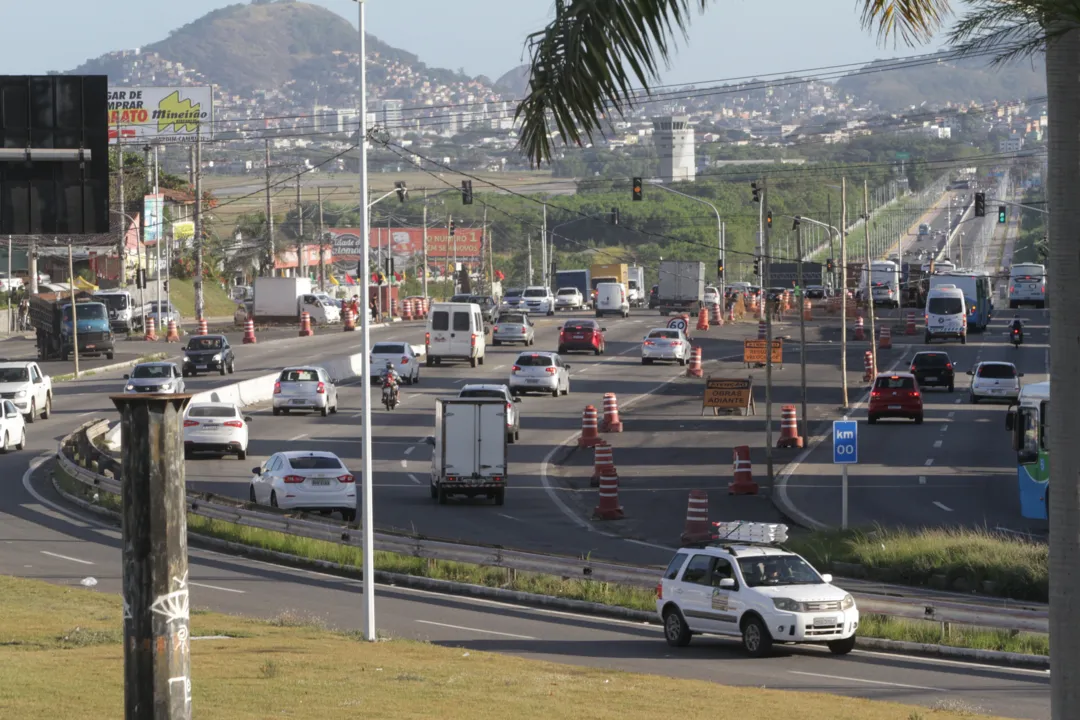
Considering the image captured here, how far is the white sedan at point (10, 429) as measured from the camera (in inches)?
1807

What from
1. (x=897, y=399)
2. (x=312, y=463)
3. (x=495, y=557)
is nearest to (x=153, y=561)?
(x=495, y=557)

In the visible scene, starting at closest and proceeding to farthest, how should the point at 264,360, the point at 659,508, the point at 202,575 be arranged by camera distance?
the point at 202,575
the point at 659,508
the point at 264,360

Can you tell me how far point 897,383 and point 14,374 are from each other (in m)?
29.1

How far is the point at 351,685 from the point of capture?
16984 millimetres

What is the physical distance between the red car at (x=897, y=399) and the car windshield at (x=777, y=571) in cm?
3260

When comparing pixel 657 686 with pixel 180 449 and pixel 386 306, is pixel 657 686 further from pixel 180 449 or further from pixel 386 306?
pixel 386 306

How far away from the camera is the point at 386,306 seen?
119 m

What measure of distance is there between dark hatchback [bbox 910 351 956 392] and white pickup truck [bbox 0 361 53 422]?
33.3 meters

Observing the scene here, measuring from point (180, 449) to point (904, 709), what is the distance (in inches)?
358

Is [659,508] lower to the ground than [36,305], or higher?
lower

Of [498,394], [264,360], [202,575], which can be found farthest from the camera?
[264,360]

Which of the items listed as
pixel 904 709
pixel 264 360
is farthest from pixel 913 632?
pixel 264 360

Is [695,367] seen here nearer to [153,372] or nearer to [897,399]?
[897,399]

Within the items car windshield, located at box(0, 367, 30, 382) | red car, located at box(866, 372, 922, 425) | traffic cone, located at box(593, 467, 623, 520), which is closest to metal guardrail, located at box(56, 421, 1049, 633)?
traffic cone, located at box(593, 467, 623, 520)
